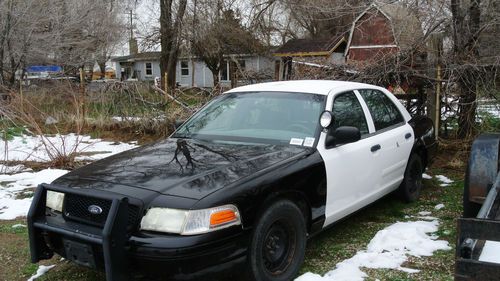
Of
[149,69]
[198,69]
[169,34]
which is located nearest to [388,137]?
[169,34]

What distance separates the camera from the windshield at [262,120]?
449 centimetres

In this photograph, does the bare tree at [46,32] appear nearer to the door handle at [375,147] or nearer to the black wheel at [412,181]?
the black wheel at [412,181]

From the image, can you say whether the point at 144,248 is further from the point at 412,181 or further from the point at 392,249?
the point at 412,181

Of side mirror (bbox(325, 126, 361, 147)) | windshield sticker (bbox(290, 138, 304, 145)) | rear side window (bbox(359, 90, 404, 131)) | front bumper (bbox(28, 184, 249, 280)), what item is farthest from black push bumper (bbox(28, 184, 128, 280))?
rear side window (bbox(359, 90, 404, 131))

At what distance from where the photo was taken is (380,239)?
4.74m

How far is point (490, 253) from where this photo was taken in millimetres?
2838

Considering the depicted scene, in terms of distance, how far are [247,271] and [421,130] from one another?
363 cm

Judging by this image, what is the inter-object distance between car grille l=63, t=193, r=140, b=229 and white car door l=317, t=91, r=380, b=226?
1723 millimetres

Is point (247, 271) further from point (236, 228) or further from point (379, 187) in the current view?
point (379, 187)

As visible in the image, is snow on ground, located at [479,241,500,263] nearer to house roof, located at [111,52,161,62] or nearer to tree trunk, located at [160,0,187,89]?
tree trunk, located at [160,0,187,89]

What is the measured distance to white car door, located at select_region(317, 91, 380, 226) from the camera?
431 cm

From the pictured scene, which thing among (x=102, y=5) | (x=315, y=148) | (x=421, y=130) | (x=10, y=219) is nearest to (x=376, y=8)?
(x=421, y=130)

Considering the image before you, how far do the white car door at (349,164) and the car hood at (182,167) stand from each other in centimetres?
34

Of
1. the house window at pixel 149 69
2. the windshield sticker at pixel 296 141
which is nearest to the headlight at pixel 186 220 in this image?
the windshield sticker at pixel 296 141
